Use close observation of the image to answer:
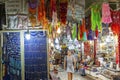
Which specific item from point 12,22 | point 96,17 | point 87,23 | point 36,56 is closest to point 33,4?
point 12,22

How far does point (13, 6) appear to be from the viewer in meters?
8.79

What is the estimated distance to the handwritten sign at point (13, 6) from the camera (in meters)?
8.66

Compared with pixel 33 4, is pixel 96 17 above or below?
below

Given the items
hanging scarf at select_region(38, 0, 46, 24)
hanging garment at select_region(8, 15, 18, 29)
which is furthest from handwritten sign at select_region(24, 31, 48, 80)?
hanging garment at select_region(8, 15, 18, 29)

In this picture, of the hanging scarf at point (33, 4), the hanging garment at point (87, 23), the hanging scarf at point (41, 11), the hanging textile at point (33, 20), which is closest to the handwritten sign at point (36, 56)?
the hanging textile at point (33, 20)

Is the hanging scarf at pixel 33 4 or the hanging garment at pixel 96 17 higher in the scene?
the hanging scarf at pixel 33 4

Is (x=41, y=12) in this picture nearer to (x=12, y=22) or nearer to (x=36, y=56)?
(x=12, y=22)

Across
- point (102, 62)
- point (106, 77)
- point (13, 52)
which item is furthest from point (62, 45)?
point (13, 52)

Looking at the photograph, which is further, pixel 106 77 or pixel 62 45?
pixel 62 45

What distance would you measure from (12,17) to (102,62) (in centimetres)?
1038

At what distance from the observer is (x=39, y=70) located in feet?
30.0

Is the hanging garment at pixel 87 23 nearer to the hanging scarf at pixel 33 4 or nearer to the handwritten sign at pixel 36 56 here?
the handwritten sign at pixel 36 56

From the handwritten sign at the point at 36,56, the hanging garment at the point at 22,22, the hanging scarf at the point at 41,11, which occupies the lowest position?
the handwritten sign at the point at 36,56

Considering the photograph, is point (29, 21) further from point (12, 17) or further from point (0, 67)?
point (0, 67)
